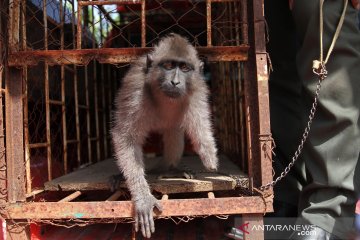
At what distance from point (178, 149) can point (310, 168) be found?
134 centimetres

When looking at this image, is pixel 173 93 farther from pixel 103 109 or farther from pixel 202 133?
pixel 103 109

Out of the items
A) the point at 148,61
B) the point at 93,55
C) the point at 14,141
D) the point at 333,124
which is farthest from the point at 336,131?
the point at 14,141

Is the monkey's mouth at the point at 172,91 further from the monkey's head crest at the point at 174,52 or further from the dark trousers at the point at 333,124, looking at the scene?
the dark trousers at the point at 333,124

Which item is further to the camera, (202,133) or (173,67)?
(202,133)

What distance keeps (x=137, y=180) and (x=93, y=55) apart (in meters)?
0.95

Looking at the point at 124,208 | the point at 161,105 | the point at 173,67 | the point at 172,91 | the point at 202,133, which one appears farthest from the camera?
the point at 161,105

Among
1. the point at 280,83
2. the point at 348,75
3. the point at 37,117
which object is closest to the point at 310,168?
the point at 348,75

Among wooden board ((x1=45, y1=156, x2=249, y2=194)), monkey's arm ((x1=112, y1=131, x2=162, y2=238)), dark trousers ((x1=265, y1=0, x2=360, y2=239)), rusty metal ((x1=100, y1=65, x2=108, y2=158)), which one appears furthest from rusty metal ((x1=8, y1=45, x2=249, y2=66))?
rusty metal ((x1=100, y1=65, x2=108, y2=158))

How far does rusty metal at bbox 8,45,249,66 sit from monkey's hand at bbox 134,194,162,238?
39.7 inches

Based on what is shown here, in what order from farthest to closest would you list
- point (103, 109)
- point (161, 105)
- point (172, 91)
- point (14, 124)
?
point (103, 109) → point (161, 105) → point (172, 91) → point (14, 124)

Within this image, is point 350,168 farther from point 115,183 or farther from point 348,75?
point 115,183

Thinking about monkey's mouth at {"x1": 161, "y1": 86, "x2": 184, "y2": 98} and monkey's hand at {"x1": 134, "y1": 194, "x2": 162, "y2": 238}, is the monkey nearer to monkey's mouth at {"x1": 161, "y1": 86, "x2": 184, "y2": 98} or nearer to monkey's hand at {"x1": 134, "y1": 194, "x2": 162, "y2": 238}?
monkey's mouth at {"x1": 161, "y1": 86, "x2": 184, "y2": 98}

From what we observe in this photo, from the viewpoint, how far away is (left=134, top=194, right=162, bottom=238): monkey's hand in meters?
2.68

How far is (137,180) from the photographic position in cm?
288
